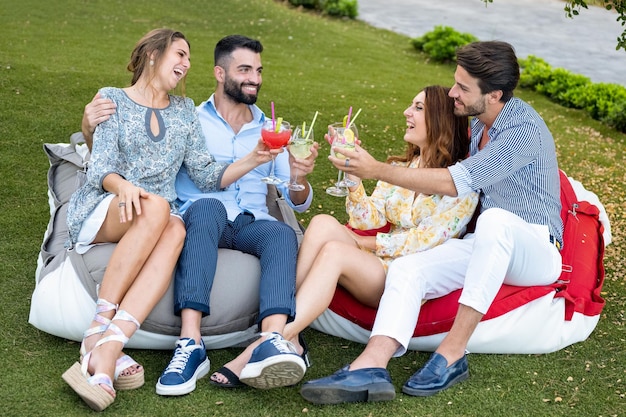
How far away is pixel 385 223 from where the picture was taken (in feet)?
13.9

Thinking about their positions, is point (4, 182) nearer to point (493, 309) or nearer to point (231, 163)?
point (231, 163)

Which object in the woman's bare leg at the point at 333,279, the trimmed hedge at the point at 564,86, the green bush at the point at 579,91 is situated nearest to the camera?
the woman's bare leg at the point at 333,279

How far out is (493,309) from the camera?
3.80 m

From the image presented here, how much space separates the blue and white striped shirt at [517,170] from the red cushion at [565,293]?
0.82 ft

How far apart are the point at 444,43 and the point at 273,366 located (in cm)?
808

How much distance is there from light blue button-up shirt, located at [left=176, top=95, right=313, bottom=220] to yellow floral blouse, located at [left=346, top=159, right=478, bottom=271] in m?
0.46

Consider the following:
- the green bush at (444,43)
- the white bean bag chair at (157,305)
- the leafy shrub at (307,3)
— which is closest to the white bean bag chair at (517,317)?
the white bean bag chair at (157,305)

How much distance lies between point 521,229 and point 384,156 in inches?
121

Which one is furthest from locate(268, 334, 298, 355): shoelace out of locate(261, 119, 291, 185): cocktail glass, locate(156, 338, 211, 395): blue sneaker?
locate(261, 119, 291, 185): cocktail glass

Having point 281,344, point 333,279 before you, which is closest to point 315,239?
point 333,279

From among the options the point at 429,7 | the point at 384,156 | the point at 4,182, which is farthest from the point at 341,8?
the point at 4,182

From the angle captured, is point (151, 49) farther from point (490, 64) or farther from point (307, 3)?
point (307, 3)

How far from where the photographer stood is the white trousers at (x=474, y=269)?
355 centimetres

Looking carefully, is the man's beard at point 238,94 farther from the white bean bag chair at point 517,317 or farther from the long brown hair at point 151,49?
the white bean bag chair at point 517,317
